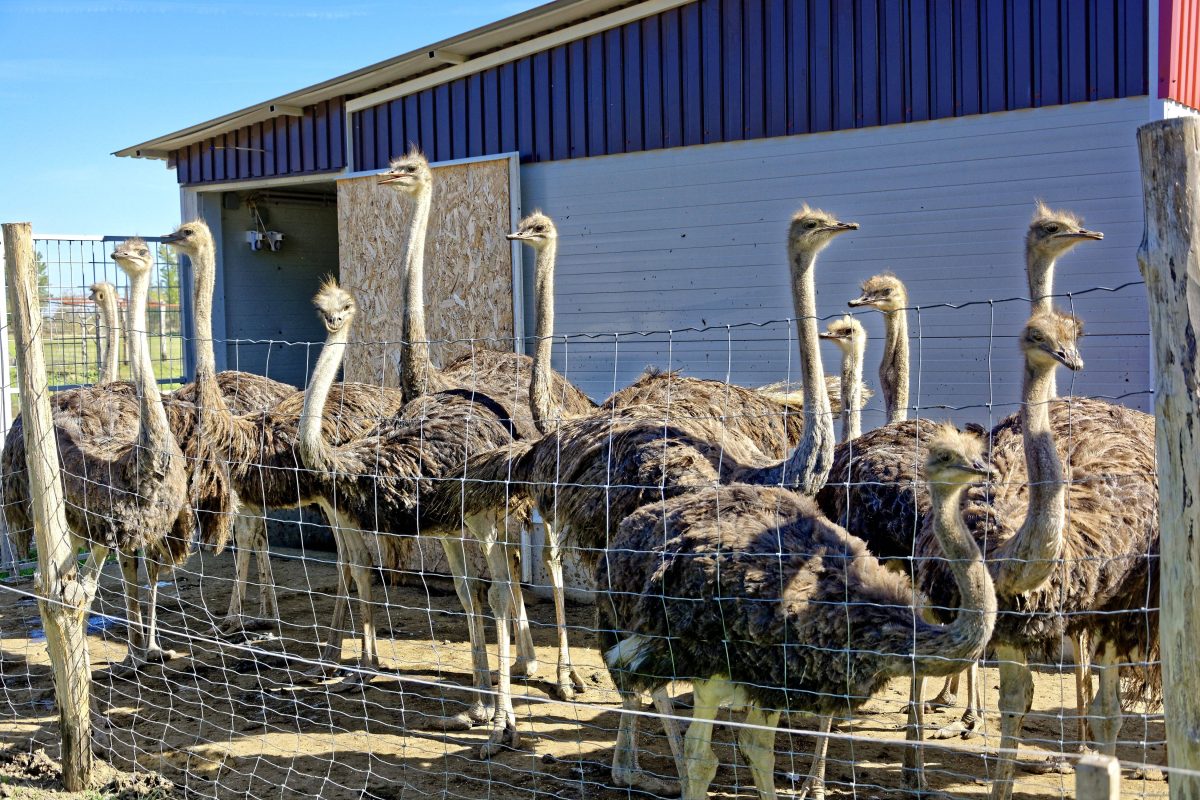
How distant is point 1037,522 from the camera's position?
14.1 ft

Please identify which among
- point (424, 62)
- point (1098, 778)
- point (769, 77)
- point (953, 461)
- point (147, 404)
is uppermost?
point (424, 62)

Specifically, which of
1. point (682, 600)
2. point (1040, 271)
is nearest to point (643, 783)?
point (682, 600)

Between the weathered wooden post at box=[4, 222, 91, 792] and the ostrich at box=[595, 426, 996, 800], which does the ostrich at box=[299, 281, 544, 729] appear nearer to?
the weathered wooden post at box=[4, 222, 91, 792]

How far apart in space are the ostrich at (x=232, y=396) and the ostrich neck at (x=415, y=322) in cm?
111

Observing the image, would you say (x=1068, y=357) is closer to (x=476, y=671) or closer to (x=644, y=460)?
(x=644, y=460)

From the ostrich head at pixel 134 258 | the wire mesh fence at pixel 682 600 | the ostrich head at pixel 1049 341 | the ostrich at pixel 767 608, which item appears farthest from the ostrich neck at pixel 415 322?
the ostrich head at pixel 1049 341

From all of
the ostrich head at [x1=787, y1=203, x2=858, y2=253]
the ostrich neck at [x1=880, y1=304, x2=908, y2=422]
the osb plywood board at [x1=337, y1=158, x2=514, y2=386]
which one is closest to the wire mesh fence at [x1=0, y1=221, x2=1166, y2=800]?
the ostrich neck at [x1=880, y1=304, x2=908, y2=422]

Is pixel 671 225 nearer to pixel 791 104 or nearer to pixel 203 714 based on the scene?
pixel 791 104

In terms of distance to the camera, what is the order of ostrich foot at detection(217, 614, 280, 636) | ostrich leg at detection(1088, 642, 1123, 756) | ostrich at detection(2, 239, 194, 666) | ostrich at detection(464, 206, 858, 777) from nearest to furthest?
ostrich leg at detection(1088, 642, 1123, 756)
ostrich at detection(464, 206, 858, 777)
ostrich at detection(2, 239, 194, 666)
ostrich foot at detection(217, 614, 280, 636)

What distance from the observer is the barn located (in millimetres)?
7016

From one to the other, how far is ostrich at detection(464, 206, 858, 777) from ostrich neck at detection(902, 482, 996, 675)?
120 cm

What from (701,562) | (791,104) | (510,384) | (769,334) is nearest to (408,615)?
(510,384)

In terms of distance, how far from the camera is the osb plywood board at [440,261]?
9.65 meters

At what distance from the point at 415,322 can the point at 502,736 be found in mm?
2867
